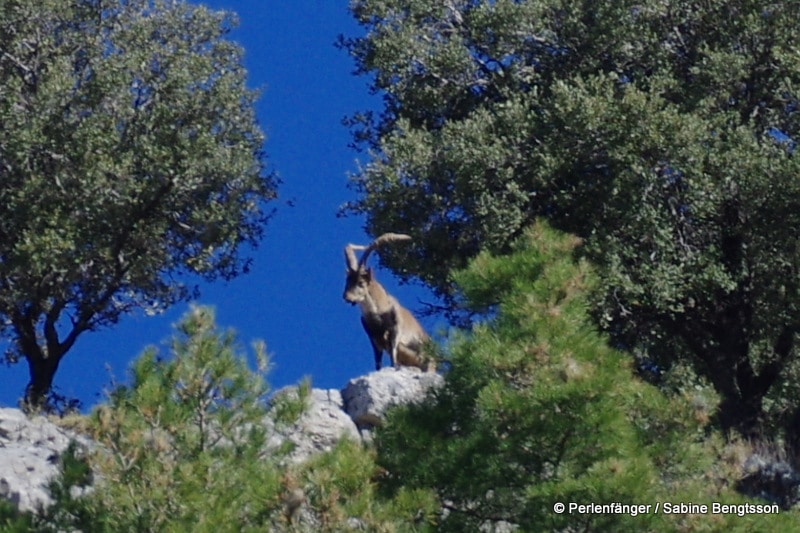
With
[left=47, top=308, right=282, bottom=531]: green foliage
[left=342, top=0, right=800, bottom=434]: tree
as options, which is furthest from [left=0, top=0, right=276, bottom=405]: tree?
[left=47, top=308, right=282, bottom=531]: green foliage

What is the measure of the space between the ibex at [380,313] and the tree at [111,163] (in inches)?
172

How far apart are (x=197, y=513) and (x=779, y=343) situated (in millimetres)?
14352

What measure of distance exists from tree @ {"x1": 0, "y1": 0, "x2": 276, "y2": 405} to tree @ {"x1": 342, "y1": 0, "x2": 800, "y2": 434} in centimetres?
370

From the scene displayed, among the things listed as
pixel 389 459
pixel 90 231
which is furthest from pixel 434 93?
pixel 389 459

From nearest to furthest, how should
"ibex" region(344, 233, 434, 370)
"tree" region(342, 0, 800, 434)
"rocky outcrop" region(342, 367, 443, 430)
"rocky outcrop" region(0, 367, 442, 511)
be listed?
1. "rocky outcrop" region(0, 367, 442, 511)
2. "rocky outcrop" region(342, 367, 443, 430)
3. "tree" region(342, 0, 800, 434)
4. "ibex" region(344, 233, 434, 370)

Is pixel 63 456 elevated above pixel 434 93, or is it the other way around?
pixel 434 93

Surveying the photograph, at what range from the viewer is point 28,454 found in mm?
24422

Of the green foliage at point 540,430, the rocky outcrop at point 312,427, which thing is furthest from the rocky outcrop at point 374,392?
the green foliage at point 540,430

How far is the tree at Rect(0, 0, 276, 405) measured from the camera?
32.8 meters

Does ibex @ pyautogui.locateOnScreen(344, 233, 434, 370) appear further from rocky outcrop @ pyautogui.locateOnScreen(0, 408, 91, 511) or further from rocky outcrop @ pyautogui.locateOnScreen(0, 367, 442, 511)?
rocky outcrop @ pyautogui.locateOnScreen(0, 408, 91, 511)

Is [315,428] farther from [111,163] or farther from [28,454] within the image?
[111,163]

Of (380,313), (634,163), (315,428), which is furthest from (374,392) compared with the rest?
(634,163)

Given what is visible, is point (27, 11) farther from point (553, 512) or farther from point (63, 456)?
point (553, 512)

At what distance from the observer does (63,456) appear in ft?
65.3
